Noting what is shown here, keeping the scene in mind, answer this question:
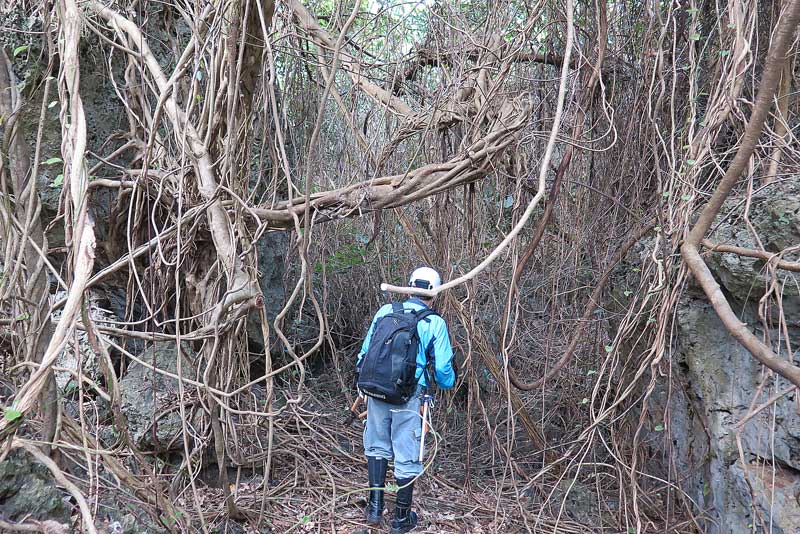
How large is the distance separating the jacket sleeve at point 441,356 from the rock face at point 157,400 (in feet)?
4.62

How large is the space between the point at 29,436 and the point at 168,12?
10.3 ft

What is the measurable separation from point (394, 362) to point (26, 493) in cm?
200

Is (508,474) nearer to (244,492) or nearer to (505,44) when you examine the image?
(244,492)

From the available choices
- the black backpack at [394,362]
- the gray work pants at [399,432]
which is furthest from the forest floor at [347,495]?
the black backpack at [394,362]

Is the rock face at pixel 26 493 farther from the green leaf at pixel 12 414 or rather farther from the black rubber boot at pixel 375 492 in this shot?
the black rubber boot at pixel 375 492

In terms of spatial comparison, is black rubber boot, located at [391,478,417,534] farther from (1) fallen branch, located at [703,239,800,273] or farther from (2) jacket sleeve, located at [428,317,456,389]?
(1) fallen branch, located at [703,239,800,273]

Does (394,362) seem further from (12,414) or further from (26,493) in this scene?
(12,414)

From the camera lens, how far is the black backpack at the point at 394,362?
3.51m

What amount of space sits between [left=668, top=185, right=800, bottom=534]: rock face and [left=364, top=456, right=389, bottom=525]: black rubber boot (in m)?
1.86

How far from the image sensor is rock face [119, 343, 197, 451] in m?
3.69

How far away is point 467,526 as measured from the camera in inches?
156

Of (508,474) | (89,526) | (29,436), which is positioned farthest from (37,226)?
(508,474)

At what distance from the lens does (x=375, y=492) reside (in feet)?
12.5

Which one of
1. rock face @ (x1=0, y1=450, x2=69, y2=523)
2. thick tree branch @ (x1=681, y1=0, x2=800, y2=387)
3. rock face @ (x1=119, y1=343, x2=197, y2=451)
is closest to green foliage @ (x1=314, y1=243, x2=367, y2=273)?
rock face @ (x1=119, y1=343, x2=197, y2=451)
